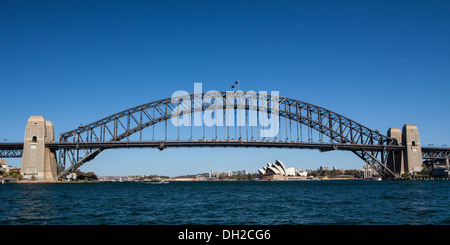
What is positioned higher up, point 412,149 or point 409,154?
point 412,149

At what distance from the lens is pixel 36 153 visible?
253 ft

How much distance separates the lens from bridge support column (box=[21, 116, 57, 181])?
76.6 metres

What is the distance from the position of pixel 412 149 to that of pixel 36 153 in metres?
85.8

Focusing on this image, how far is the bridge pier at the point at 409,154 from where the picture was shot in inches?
3642

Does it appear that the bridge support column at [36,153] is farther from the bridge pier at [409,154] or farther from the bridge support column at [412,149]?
the bridge support column at [412,149]

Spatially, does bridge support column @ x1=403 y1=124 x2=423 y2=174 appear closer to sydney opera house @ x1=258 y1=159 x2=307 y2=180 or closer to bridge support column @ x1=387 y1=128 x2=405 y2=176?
bridge support column @ x1=387 y1=128 x2=405 y2=176

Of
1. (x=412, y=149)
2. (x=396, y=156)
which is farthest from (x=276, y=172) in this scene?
(x=412, y=149)

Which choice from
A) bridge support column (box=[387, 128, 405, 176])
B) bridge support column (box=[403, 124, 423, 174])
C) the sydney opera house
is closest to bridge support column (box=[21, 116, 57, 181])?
bridge support column (box=[387, 128, 405, 176])

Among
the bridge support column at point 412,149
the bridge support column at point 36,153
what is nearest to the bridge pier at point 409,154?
the bridge support column at point 412,149

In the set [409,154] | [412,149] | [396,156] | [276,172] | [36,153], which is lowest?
[276,172]

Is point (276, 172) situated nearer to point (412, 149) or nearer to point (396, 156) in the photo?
point (396, 156)

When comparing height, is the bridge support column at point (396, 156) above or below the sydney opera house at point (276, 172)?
above

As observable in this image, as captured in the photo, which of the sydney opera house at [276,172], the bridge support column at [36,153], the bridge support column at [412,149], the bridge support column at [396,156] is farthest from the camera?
the sydney opera house at [276,172]
